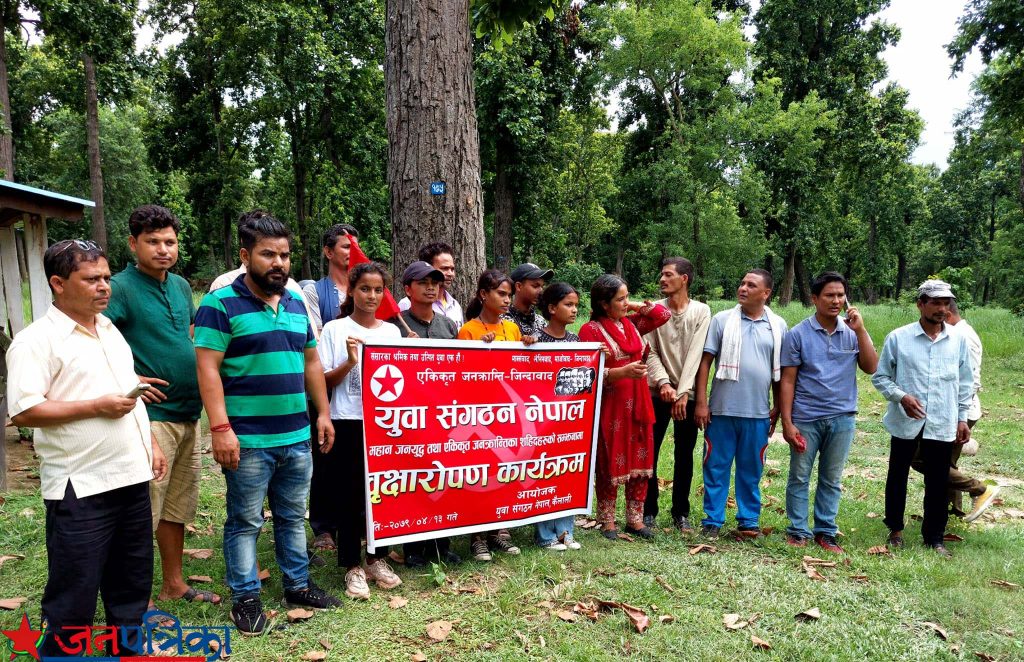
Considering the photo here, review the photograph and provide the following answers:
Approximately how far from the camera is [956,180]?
51531mm

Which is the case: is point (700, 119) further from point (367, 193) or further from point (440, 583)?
point (440, 583)

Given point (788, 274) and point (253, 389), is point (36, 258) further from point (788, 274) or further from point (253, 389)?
point (788, 274)

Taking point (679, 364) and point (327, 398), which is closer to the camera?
point (327, 398)

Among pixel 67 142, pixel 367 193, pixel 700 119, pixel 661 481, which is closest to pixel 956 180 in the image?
pixel 700 119

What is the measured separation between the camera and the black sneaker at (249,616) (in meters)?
3.47

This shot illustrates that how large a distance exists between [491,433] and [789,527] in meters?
2.64

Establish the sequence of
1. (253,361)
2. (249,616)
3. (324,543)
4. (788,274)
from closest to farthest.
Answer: (253,361) < (249,616) < (324,543) < (788,274)

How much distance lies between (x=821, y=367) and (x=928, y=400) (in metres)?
0.95

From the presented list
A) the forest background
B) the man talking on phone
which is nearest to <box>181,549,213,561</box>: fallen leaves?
the man talking on phone

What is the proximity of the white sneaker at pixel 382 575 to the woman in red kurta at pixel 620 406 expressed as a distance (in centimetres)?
178

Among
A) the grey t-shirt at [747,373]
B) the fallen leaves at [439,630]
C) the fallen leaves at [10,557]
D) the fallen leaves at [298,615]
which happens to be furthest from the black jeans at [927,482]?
the fallen leaves at [10,557]

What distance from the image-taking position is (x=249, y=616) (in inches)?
137

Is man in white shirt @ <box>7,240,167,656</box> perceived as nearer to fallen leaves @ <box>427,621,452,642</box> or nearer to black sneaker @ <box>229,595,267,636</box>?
black sneaker @ <box>229,595,267,636</box>

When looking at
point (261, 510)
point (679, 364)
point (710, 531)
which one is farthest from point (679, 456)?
point (261, 510)
